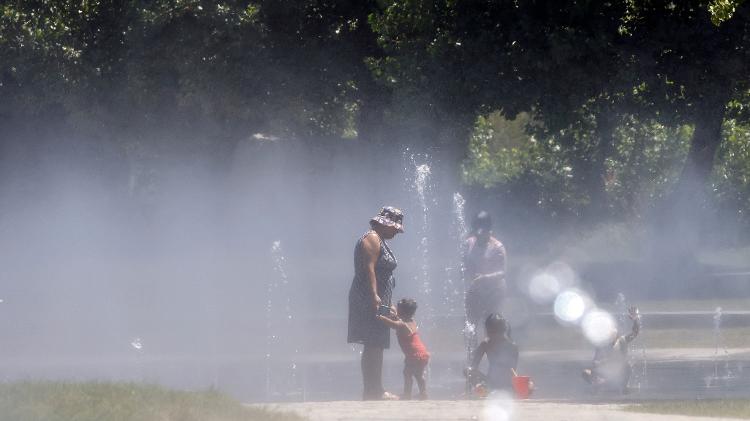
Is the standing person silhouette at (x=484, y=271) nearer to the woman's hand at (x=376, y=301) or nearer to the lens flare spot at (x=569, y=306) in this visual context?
the woman's hand at (x=376, y=301)

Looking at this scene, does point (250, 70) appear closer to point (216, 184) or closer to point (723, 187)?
point (216, 184)

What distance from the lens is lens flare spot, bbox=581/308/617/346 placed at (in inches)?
404

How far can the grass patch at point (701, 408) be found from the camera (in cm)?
748

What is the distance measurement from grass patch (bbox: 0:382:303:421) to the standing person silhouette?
3964 mm

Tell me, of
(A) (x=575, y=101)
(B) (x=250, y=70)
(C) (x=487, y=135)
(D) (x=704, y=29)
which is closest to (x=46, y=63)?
(B) (x=250, y=70)

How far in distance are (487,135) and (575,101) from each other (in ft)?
61.3

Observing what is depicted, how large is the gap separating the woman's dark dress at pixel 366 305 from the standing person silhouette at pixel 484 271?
7.01ft

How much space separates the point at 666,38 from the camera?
15.6 metres

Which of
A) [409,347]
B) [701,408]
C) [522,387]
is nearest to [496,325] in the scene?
[522,387]

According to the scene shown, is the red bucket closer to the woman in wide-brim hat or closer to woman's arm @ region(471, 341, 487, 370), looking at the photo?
woman's arm @ region(471, 341, 487, 370)

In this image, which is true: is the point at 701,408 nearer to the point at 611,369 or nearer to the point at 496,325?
the point at 496,325

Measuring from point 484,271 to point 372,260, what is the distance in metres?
2.40

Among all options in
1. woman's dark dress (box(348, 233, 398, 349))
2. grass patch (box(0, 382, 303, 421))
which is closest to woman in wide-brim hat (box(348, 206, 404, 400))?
woman's dark dress (box(348, 233, 398, 349))

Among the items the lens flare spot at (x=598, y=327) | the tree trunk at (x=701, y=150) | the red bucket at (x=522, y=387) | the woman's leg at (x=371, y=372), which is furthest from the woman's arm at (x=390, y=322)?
the tree trunk at (x=701, y=150)
